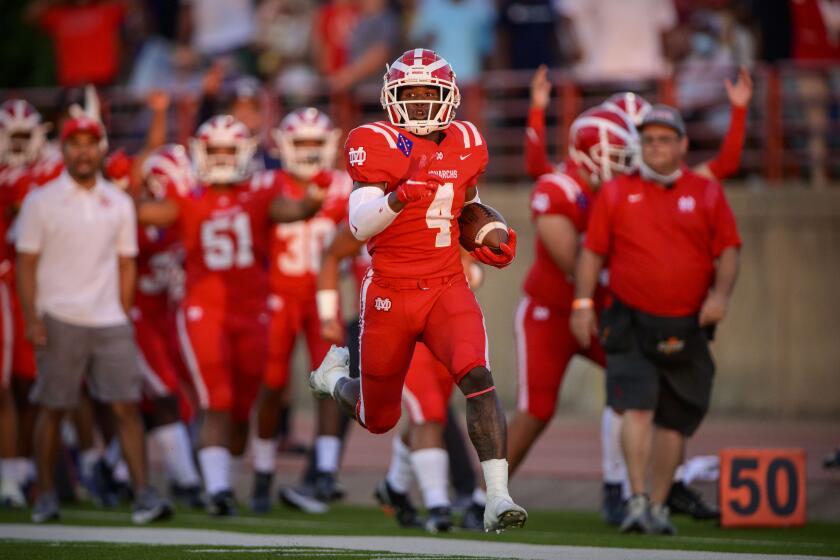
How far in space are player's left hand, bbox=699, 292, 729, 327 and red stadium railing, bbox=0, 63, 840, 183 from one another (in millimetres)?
5361

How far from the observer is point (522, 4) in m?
14.9

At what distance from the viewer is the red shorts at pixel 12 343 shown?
445 inches

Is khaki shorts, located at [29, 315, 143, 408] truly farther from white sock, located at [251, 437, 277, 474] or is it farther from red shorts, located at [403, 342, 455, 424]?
red shorts, located at [403, 342, 455, 424]

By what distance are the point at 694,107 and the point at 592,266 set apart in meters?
5.42

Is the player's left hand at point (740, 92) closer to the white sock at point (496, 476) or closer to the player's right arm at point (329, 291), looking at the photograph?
the player's right arm at point (329, 291)

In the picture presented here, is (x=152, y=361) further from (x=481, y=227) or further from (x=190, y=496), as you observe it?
(x=481, y=227)

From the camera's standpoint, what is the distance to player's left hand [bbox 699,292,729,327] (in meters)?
9.23

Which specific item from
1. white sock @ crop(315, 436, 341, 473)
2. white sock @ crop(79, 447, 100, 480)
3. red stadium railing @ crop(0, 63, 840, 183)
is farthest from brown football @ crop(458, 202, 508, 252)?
red stadium railing @ crop(0, 63, 840, 183)

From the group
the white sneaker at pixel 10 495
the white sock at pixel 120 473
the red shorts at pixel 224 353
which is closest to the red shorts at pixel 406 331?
the red shorts at pixel 224 353

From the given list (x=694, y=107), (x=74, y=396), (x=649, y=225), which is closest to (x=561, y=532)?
(x=649, y=225)

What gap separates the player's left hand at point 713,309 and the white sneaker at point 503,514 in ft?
7.31

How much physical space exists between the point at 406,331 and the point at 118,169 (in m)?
4.00

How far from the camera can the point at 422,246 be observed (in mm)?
7902

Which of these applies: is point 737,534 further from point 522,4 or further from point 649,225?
point 522,4
